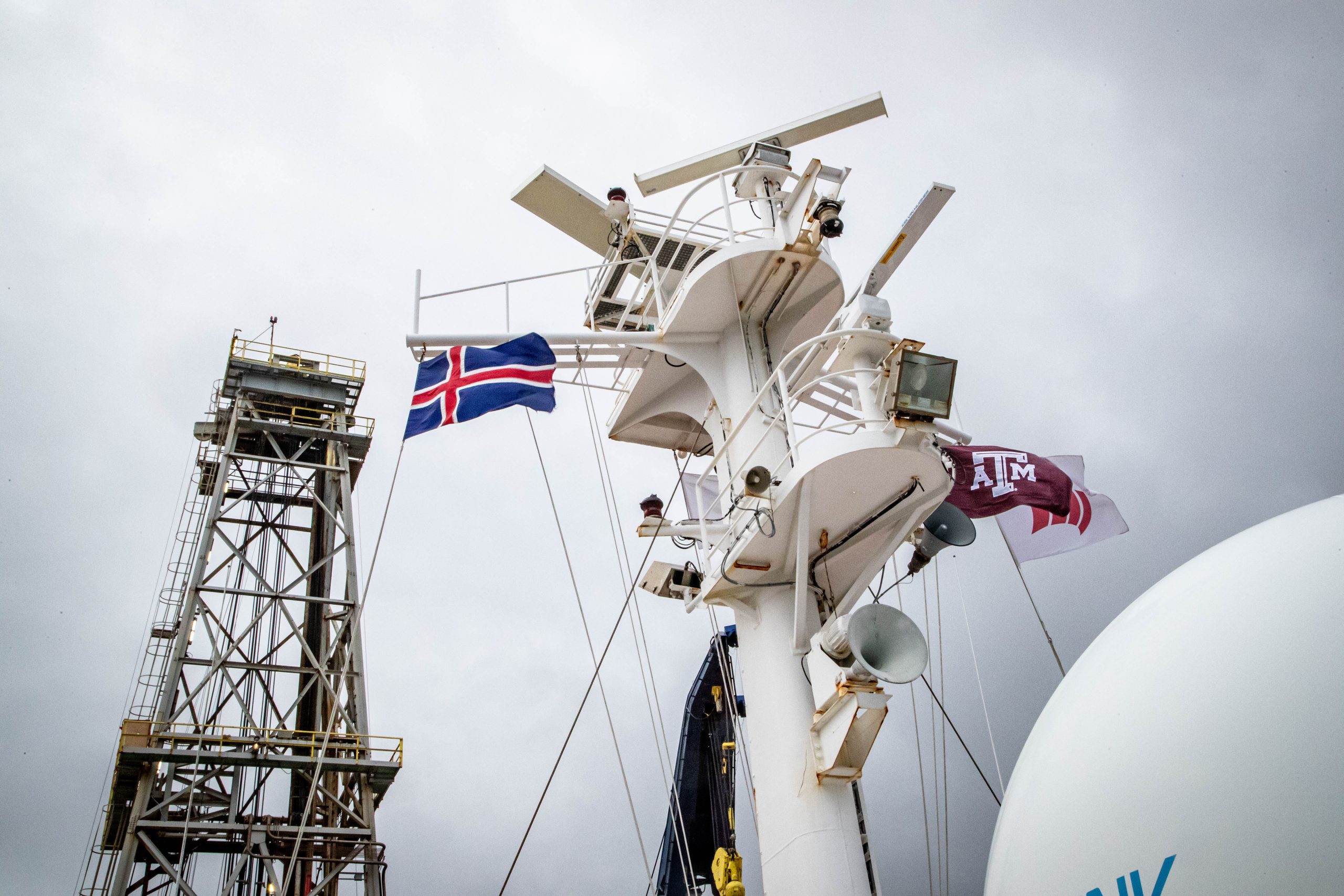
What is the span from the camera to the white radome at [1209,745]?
3.92 m

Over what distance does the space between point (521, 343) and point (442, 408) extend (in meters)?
1.15

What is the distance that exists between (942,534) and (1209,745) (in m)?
5.40

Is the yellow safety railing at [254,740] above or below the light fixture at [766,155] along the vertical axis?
below

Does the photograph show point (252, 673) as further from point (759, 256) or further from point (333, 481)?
point (759, 256)

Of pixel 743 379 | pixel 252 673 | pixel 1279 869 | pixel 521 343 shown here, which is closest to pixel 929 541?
pixel 743 379

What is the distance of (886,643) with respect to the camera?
297 inches

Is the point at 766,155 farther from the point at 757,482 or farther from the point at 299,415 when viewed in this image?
the point at 299,415

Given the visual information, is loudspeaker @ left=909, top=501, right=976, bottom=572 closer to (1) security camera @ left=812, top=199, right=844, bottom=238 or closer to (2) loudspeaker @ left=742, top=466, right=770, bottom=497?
(2) loudspeaker @ left=742, top=466, right=770, bottom=497

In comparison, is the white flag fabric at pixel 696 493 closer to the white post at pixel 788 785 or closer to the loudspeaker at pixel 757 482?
the white post at pixel 788 785

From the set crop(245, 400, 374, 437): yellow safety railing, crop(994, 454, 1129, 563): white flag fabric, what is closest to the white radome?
crop(994, 454, 1129, 563): white flag fabric

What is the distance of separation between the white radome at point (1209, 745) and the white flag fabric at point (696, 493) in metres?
6.88

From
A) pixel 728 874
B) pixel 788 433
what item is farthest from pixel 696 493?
pixel 728 874

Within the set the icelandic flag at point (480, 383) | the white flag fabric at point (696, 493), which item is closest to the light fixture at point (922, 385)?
the icelandic flag at point (480, 383)

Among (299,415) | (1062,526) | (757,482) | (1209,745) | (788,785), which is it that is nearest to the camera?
(1209,745)
